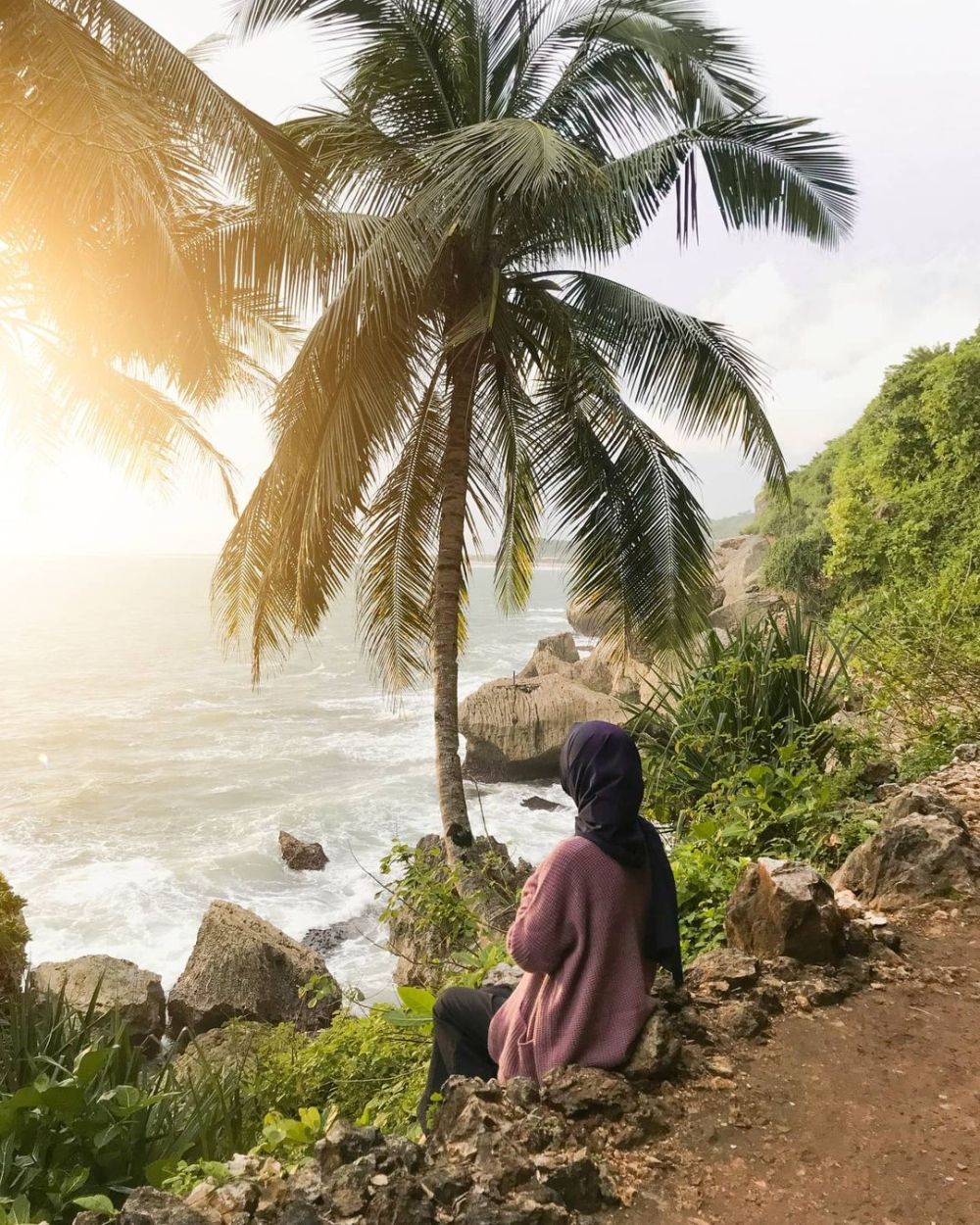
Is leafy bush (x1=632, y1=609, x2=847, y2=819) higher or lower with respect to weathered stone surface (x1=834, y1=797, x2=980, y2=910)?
higher

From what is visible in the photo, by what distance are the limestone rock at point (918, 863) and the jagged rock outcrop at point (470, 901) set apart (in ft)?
8.13

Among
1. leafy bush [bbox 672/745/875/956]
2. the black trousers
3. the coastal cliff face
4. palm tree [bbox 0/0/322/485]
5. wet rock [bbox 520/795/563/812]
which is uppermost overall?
palm tree [bbox 0/0/322/485]

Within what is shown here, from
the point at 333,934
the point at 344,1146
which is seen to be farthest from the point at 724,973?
the point at 333,934

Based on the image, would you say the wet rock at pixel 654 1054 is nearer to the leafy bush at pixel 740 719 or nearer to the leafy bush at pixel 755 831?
the leafy bush at pixel 755 831

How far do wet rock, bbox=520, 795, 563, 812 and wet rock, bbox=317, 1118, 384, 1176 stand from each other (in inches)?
553

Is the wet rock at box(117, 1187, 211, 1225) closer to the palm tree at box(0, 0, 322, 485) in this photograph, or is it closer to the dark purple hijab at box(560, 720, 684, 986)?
the dark purple hijab at box(560, 720, 684, 986)

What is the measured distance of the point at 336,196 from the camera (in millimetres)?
7473

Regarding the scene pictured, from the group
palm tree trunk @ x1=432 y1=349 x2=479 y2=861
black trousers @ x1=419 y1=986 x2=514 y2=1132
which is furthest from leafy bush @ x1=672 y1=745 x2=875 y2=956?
palm tree trunk @ x1=432 y1=349 x2=479 y2=861

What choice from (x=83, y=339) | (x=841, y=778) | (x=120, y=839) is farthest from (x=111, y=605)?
(x=841, y=778)

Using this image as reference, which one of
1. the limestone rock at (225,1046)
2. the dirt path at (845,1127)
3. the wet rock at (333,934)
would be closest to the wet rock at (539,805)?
the wet rock at (333,934)

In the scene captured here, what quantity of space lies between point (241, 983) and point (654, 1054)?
22.7 feet

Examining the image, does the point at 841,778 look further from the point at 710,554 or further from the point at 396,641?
the point at 396,641

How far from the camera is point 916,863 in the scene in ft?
12.5

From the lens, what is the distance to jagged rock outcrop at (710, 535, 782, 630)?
19.9 metres
